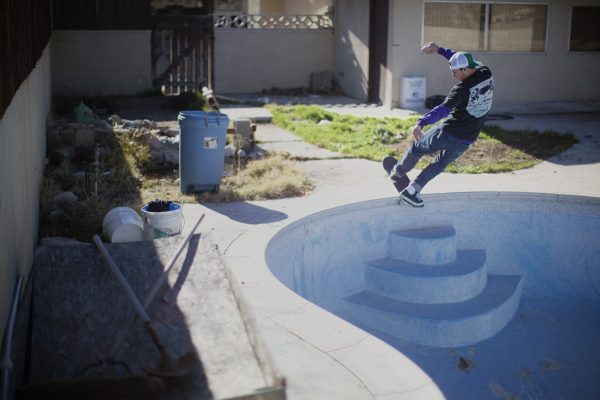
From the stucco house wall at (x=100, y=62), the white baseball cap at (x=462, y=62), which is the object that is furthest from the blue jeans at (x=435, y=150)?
the stucco house wall at (x=100, y=62)

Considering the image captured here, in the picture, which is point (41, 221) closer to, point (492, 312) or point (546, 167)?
point (492, 312)

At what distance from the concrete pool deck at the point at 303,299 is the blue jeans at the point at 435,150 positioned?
0.47 metres

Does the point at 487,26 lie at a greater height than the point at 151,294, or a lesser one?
greater

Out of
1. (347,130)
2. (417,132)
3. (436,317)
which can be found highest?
(417,132)

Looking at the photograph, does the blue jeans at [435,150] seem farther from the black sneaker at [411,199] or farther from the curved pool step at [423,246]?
the curved pool step at [423,246]

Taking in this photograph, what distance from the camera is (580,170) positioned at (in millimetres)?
11203

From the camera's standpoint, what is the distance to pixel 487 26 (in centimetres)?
1861

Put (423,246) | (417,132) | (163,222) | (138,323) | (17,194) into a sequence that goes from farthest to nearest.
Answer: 1. (423,246)
2. (417,132)
3. (163,222)
4. (17,194)
5. (138,323)

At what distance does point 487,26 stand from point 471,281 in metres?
11.5

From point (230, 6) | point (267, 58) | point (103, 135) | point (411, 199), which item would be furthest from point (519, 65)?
point (230, 6)

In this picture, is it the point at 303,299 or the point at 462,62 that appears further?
the point at 462,62

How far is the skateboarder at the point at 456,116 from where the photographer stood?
8.26 meters

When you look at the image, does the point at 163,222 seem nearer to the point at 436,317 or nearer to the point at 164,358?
the point at 436,317

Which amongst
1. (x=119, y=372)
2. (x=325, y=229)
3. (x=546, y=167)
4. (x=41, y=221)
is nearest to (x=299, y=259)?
(x=325, y=229)
